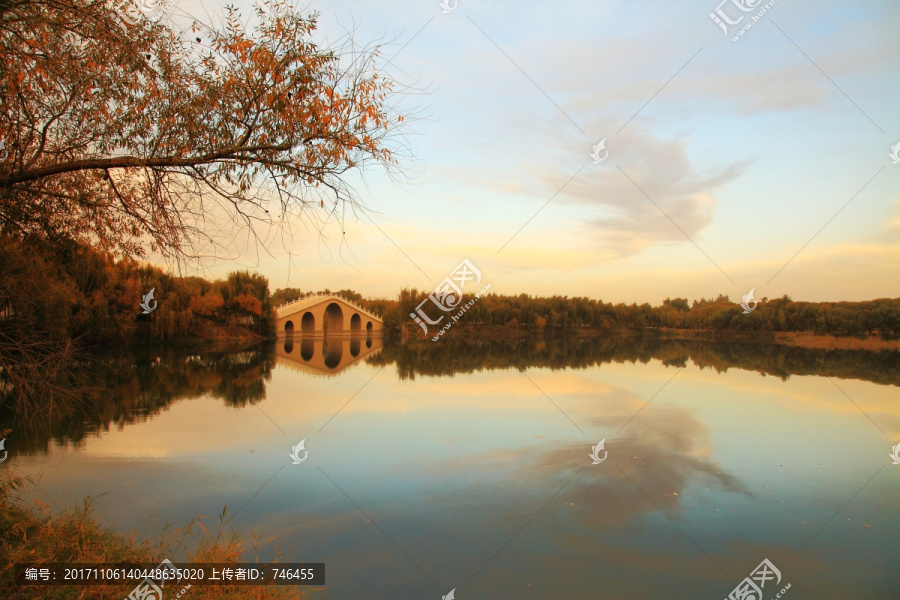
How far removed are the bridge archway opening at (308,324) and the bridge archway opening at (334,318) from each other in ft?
6.02

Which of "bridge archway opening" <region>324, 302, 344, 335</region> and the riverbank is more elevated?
"bridge archway opening" <region>324, 302, 344, 335</region>

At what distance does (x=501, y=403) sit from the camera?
1289cm

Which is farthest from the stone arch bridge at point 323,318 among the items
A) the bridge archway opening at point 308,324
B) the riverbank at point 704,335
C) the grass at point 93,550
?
the grass at point 93,550

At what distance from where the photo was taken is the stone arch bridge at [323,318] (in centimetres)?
4462

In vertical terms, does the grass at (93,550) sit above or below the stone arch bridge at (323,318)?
below

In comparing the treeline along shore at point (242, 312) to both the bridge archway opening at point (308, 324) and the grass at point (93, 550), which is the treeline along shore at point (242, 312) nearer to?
the grass at point (93, 550)

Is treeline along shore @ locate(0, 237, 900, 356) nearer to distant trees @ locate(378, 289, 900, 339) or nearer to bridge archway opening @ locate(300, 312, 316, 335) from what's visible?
distant trees @ locate(378, 289, 900, 339)

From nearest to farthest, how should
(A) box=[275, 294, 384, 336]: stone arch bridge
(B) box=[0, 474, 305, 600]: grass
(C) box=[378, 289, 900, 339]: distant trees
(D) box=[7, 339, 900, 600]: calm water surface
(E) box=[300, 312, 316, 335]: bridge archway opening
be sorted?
(B) box=[0, 474, 305, 600]: grass < (D) box=[7, 339, 900, 600]: calm water surface < (C) box=[378, 289, 900, 339]: distant trees < (A) box=[275, 294, 384, 336]: stone arch bridge < (E) box=[300, 312, 316, 335]: bridge archway opening

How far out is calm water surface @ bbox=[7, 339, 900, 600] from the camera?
4.79 metres

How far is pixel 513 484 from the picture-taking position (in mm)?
6820

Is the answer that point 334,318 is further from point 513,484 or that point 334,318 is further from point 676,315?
point 513,484

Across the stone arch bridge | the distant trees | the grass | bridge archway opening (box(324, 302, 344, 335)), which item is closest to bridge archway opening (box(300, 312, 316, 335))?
the stone arch bridge

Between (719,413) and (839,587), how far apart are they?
7.67 metres

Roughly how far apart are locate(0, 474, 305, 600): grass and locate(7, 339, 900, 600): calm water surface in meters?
0.46
